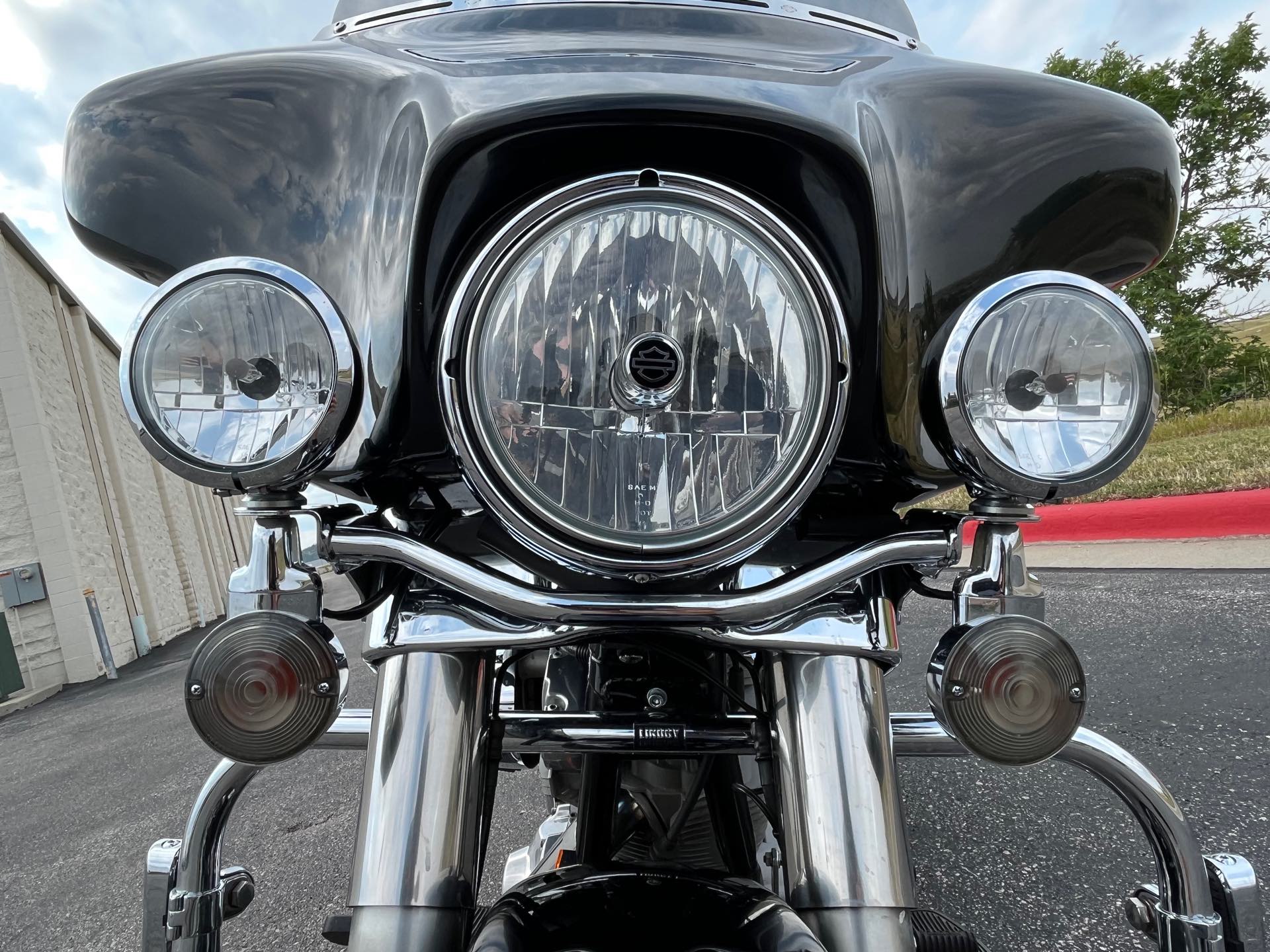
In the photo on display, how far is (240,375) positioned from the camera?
686mm

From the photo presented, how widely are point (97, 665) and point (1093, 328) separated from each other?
30.3 ft

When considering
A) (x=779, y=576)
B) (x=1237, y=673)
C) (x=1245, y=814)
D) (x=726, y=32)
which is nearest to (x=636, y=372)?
(x=779, y=576)

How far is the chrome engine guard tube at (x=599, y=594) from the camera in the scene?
0.72 m

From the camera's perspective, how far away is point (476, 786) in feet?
2.55

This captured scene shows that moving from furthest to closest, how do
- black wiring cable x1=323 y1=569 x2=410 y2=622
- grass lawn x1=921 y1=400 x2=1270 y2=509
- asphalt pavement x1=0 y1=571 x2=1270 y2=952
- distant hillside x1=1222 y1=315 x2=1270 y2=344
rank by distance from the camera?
distant hillside x1=1222 y1=315 x2=1270 y2=344
grass lawn x1=921 y1=400 x2=1270 y2=509
asphalt pavement x1=0 y1=571 x2=1270 y2=952
black wiring cable x1=323 y1=569 x2=410 y2=622

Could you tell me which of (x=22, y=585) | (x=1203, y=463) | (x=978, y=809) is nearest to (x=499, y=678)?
(x=978, y=809)

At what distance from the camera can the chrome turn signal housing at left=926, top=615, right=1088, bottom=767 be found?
71cm

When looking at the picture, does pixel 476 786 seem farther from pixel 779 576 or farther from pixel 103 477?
pixel 103 477

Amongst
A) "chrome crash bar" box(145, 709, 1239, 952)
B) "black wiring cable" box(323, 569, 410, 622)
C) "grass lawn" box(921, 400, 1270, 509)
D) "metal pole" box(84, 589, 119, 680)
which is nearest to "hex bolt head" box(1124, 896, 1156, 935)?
"chrome crash bar" box(145, 709, 1239, 952)

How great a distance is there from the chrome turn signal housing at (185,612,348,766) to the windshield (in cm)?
104

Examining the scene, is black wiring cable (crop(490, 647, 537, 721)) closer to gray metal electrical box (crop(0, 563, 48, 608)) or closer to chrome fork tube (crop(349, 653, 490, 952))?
chrome fork tube (crop(349, 653, 490, 952))

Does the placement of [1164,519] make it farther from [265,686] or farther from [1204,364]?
[1204,364]

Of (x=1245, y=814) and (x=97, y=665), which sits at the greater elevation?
(x=1245, y=814)

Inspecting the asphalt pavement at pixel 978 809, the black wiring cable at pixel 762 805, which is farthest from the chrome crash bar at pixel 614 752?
the asphalt pavement at pixel 978 809
